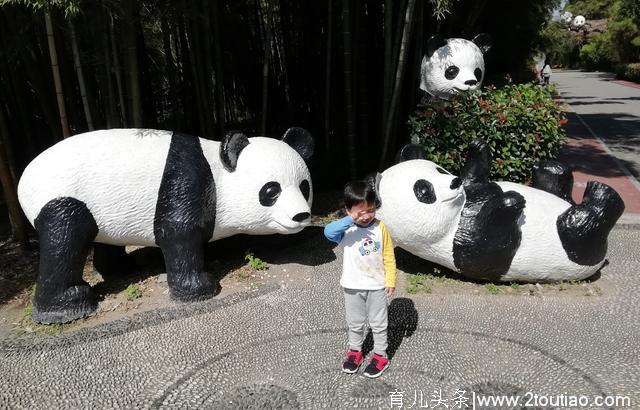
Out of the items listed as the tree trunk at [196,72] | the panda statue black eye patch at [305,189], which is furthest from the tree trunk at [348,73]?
the panda statue black eye patch at [305,189]

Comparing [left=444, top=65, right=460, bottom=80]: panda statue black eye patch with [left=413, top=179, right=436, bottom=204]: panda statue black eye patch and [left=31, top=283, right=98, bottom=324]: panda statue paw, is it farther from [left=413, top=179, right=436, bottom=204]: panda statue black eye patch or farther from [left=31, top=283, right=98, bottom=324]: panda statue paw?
[left=31, top=283, right=98, bottom=324]: panda statue paw

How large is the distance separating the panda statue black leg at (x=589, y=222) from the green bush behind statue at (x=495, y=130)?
1.70m

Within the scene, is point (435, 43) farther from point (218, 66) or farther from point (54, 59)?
point (54, 59)

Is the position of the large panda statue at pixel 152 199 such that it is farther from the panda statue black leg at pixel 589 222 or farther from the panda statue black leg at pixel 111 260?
the panda statue black leg at pixel 589 222

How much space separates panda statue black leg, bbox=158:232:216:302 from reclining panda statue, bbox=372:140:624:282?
133 centimetres

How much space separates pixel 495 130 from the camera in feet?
16.4

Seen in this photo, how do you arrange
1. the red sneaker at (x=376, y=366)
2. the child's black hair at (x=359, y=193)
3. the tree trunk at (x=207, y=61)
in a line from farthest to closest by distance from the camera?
1. the tree trunk at (x=207, y=61)
2. the red sneaker at (x=376, y=366)
3. the child's black hair at (x=359, y=193)

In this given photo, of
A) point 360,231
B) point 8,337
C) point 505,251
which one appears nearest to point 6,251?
point 8,337

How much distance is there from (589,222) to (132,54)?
3641mm

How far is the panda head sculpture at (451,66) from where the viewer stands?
5.77m

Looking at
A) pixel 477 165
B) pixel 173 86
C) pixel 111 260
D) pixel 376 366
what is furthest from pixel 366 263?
pixel 173 86

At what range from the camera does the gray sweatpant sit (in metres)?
2.63

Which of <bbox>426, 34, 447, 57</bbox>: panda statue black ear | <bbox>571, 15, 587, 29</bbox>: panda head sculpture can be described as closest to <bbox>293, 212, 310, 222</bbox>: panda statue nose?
<bbox>426, 34, 447, 57</bbox>: panda statue black ear

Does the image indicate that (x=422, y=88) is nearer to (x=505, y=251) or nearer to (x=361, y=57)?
(x=361, y=57)
